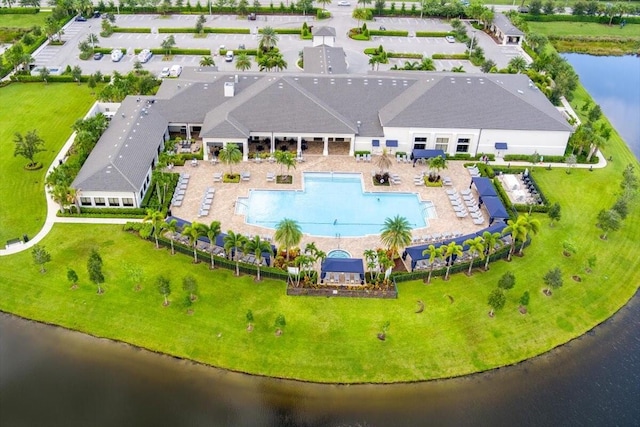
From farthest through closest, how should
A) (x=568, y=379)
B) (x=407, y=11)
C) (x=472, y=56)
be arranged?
(x=407, y=11) → (x=472, y=56) → (x=568, y=379)

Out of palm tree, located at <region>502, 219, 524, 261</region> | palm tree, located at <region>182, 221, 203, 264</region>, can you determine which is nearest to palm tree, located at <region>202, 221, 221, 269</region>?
palm tree, located at <region>182, 221, 203, 264</region>

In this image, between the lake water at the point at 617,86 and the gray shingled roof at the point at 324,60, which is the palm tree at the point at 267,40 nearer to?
the gray shingled roof at the point at 324,60

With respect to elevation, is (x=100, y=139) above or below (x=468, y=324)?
above

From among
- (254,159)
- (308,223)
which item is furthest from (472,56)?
(308,223)

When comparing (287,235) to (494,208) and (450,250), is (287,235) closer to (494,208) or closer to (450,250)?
(450,250)

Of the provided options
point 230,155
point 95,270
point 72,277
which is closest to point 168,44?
point 230,155

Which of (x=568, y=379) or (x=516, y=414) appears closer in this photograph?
(x=516, y=414)

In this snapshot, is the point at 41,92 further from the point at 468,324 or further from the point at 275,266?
the point at 468,324
